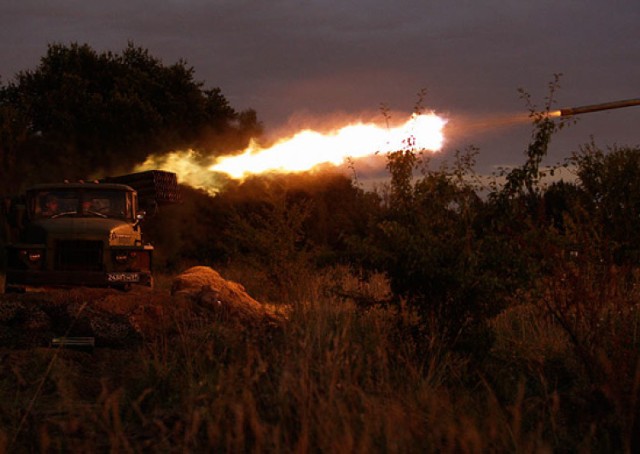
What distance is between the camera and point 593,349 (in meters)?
7.88

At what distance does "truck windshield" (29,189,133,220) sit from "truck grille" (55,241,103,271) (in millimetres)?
857

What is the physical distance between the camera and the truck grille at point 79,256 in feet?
50.1

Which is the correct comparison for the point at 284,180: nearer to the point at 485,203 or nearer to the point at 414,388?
the point at 485,203

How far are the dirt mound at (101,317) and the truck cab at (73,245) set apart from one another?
8.60ft

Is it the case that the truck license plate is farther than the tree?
No

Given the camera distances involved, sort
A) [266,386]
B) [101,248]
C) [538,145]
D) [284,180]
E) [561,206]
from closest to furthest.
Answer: [266,386] → [538,145] → [101,248] → [284,180] → [561,206]

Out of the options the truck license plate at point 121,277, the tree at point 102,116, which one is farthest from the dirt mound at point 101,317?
the tree at point 102,116

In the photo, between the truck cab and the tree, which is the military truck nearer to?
the truck cab

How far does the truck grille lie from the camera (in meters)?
15.3

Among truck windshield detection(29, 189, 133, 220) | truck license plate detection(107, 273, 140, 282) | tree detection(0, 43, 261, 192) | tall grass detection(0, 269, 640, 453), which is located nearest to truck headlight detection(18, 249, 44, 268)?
truck windshield detection(29, 189, 133, 220)

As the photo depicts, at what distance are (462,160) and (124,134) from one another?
2341cm

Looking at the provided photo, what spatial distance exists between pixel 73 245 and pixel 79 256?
0.75 feet

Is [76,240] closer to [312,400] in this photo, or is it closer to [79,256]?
[79,256]

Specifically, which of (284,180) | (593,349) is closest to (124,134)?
(284,180)
